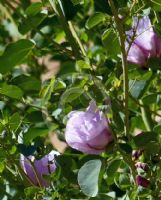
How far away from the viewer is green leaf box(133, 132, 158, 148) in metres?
1.21

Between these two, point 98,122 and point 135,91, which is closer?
point 98,122

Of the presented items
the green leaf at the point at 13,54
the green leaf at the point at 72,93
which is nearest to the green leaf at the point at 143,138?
the green leaf at the point at 72,93

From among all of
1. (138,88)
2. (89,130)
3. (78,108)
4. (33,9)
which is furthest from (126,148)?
(33,9)

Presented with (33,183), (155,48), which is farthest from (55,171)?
(155,48)

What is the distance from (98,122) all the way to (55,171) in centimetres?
20

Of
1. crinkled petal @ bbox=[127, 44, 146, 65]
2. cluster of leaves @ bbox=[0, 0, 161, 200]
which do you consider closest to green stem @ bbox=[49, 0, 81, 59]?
cluster of leaves @ bbox=[0, 0, 161, 200]

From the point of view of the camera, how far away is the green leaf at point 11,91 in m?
1.27

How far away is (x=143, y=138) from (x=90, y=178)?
127 millimetres

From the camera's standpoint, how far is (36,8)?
A: 1.39 metres

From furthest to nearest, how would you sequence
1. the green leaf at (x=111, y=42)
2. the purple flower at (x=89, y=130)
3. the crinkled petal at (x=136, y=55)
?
the crinkled petal at (x=136, y=55) < the green leaf at (x=111, y=42) < the purple flower at (x=89, y=130)

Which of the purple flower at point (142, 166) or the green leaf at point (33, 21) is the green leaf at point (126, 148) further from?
the green leaf at point (33, 21)

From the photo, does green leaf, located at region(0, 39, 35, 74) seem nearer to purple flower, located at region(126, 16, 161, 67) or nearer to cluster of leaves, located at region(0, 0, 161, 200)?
cluster of leaves, located at region(0, 0, 161, 200)

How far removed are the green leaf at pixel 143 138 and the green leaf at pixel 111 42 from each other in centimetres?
17

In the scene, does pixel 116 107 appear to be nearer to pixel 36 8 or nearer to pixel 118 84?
pixel 118 84
